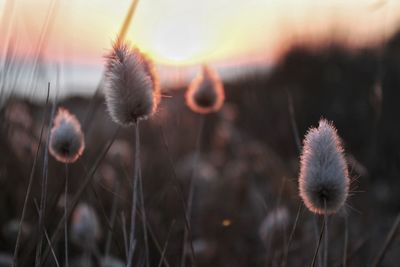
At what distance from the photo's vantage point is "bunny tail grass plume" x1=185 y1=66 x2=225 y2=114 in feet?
6.24

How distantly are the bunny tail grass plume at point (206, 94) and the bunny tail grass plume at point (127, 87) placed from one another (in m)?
0.63

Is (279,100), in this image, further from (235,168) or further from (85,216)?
(85,216)

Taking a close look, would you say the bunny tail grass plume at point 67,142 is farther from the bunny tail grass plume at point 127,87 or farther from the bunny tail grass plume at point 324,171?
the bunny tail grass plume at point 324,171

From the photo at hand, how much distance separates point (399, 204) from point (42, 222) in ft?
8.74

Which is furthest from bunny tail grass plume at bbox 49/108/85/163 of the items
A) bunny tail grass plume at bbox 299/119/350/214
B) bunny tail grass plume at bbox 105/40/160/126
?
bunny tail grass plume at bbox 299/119/350/214

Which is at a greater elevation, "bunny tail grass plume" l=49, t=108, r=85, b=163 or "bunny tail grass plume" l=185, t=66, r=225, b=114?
"bunny tail grass plume" l=185, t=66, r=225, b=114

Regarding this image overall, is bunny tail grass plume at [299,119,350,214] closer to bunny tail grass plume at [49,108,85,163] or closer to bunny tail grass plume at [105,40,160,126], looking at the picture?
bunny tail grass plume at [105,40,160,126]

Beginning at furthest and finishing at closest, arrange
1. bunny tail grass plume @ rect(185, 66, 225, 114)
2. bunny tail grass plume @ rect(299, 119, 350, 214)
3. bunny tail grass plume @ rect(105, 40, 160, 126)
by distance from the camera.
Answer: bunny tail grass plume @ rect(185, 66, 225, 114) < bunny tail grass plume @ rect(105, 40, 160, 126) < bunny tail grass plume @ rect(299, 119, 350, 214)

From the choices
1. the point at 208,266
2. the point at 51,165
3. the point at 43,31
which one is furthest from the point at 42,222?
the point at 51,165

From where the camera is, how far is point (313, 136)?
103 cm

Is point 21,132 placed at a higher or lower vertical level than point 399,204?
higher

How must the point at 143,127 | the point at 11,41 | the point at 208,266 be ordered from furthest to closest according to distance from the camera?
the point at 143,127
the point at 208,266
the point at 11,41

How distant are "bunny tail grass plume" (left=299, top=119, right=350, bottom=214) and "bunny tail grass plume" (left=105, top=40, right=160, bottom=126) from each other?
0.39m

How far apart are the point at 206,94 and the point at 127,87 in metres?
0.71
